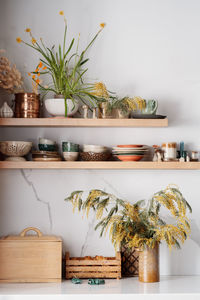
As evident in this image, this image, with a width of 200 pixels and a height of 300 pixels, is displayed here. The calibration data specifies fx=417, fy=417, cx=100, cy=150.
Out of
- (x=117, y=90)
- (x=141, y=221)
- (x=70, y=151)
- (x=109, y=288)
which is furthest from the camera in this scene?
(x=117, y=90)

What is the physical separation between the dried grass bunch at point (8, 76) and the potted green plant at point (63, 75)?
0.09m

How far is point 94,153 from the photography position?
236cm

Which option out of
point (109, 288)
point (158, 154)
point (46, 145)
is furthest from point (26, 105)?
point (109, 288)

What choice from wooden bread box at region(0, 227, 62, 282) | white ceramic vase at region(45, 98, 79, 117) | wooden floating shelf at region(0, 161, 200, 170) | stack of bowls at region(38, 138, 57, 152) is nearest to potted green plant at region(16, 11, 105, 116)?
white ceramic vase at region(45, 98, 79, 117)

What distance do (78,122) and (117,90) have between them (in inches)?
14.2

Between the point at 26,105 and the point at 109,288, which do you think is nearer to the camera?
the point at 109,288

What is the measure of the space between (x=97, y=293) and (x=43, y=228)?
1.89ft

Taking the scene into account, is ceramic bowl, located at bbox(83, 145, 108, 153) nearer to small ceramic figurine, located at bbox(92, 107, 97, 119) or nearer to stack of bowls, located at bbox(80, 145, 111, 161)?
stack of bowls, located at bbox(80, 145, 111, 161)

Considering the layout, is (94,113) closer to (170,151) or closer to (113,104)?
(113,104)

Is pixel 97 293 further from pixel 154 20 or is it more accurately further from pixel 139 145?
pixel 154 20

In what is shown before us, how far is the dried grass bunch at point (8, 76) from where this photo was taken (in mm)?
2318

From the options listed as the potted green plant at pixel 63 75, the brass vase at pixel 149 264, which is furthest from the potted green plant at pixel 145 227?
the potted green plant at pixel 63 75

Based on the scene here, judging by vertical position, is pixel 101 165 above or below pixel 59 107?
below

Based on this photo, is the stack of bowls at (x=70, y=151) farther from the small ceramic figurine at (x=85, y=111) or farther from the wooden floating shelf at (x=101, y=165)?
the small ceramic figurine at (x=85, y=111)
